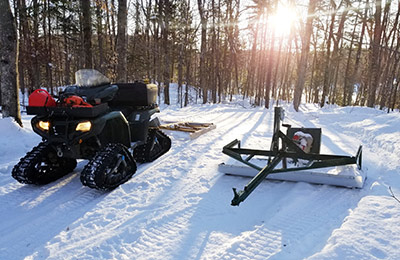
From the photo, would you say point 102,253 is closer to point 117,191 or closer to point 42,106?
point 117,191

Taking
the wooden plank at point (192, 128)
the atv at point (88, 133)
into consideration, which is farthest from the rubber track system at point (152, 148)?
the wooden plank at point (192, 128)

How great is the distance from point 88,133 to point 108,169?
529 millimetres

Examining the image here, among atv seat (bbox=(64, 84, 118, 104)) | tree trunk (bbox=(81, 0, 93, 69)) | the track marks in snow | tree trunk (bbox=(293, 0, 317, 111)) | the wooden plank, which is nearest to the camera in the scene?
the track marks in snow

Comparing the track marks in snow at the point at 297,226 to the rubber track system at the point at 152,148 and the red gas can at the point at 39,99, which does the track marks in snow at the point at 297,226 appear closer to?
the rubber track system at the point at 152,148

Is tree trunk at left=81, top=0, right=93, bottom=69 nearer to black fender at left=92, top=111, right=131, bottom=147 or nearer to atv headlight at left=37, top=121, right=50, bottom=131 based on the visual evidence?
black fender at left=92, top=111, right=131, bottom=147

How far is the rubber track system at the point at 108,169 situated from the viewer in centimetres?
313

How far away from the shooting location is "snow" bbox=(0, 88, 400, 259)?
2.20 meters

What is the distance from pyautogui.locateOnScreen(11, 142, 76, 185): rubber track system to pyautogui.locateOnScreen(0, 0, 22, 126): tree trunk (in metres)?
3.10

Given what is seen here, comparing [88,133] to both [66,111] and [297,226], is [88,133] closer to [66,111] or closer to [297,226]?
[66,111]

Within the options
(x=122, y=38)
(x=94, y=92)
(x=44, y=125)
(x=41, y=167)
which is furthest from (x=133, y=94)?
(x=122, y=38)

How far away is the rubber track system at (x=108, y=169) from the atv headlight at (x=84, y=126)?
0.36 m

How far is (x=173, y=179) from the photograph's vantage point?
3.91 meters

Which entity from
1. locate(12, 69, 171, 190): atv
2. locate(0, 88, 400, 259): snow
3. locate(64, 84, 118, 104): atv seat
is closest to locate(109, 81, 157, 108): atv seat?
locate(12, 69, 171, 190): atv

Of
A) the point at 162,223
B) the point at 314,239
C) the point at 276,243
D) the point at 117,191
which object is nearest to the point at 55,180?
the point at 117,191
